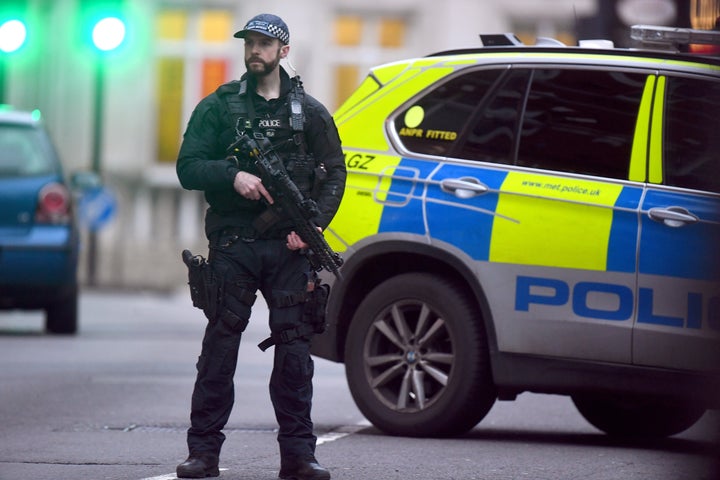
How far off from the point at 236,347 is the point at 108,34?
17.1m

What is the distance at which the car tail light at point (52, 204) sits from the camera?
14445 mm

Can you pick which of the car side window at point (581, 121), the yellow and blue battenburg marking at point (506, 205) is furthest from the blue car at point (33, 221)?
the car side window at point (581, 121)

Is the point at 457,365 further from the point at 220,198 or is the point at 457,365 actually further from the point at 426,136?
the point at 220,198

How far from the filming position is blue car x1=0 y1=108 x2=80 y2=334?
14305 mm

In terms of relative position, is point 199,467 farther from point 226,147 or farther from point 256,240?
point 226,147

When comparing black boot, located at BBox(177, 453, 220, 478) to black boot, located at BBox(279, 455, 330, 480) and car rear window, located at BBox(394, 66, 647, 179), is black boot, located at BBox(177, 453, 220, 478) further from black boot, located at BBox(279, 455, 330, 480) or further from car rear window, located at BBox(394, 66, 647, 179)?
car rear window, located at BBox(394, 66, 647, 179)

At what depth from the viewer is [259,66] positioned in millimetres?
6852

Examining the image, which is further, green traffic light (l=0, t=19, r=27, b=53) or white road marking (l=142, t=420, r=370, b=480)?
green traffic light (l=0, t=19, r=27, b=53)

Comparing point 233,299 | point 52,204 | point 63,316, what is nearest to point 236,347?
point 233,299

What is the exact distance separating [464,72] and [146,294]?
16.0m

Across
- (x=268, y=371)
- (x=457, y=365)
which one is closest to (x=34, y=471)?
(x=457, y=365)

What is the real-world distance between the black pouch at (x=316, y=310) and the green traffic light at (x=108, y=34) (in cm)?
1707

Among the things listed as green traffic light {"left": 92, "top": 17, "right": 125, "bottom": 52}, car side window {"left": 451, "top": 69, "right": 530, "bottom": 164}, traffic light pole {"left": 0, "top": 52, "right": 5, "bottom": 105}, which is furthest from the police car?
green traffic light {"left": 92, "top": 17, "right": 125, "bottom": 52}

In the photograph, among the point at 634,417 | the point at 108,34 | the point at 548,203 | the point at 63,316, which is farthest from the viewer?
the point at 108,34
